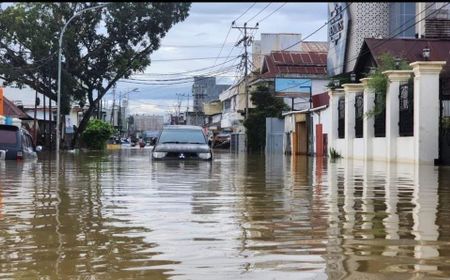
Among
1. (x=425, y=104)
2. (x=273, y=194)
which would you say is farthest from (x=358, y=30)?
(x=273, y=194)

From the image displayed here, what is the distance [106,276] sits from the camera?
5145 millimetres

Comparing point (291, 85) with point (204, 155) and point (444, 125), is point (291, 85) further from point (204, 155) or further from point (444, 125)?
point (204, 155)

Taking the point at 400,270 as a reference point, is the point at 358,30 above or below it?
above

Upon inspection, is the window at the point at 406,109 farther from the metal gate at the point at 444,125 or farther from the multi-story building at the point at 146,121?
the multi-story building at the point at 146,121

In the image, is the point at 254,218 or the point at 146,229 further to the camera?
the point at 254,218

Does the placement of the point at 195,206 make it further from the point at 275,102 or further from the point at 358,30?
the point at 275,102

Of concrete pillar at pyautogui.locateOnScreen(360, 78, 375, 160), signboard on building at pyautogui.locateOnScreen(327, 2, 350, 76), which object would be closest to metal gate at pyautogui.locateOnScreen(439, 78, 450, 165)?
concrete pillar at pyautogui.locateOnScreen(360, 78, 375, 160)

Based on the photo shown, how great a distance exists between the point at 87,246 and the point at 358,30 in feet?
142

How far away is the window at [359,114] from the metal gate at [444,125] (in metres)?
5.93

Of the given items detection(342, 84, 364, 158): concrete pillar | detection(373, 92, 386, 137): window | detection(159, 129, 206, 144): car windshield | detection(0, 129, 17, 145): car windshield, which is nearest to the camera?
detection(159, 129, 206, 144): car windshield

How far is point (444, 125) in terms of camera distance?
22938 mm

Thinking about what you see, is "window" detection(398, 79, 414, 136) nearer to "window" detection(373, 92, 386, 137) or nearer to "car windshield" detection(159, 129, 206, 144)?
"window" detection(373, 92, 386, 137)

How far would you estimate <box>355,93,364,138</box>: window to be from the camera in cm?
2984

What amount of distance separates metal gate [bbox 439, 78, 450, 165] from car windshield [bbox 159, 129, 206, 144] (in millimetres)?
7984
